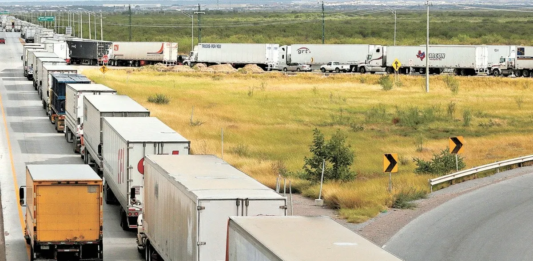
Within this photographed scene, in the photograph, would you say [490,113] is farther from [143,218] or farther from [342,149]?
[143,218]

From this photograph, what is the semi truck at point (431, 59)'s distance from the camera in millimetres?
101375

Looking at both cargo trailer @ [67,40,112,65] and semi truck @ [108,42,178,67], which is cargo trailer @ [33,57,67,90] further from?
semi truck @ [108,42,178,67]

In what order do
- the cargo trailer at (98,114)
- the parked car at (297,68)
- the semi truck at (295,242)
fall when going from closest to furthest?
the semi truck at (295,242) < the cargo trailer at (98,114) < the parked car at (297,68)

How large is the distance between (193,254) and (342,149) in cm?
1799

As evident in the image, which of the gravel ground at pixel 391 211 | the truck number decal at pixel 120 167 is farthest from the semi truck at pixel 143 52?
the truck number decal at pixel 120 167

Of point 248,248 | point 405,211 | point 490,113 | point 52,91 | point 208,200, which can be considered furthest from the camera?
point 490,113

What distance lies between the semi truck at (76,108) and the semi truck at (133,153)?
1161cm

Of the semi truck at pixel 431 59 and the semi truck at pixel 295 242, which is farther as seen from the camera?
the semi truck at pixel 431 59

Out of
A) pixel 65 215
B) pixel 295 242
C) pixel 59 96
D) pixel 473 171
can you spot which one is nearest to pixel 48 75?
pixel 59 96

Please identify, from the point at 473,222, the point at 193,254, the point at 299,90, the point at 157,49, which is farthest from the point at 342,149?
the point at 157,49

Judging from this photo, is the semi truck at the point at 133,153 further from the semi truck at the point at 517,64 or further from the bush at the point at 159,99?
the semi truck at the point at 517,64

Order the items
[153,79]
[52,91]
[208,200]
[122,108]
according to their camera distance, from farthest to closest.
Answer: [153,79] < [52,91] < [122,108] < [208,200]

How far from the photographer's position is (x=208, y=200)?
15078 millimetres

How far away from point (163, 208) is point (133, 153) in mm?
6003
